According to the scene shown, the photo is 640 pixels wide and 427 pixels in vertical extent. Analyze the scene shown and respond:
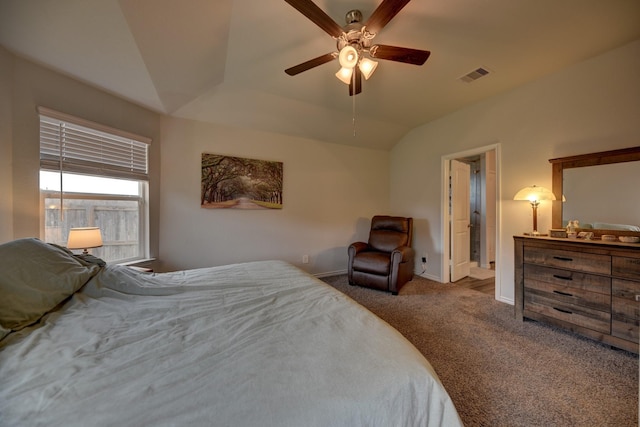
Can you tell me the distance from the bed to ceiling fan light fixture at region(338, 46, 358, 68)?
1.62m

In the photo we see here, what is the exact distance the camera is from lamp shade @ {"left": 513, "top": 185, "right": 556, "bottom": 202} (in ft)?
7.85

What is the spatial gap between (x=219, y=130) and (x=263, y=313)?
110 inches

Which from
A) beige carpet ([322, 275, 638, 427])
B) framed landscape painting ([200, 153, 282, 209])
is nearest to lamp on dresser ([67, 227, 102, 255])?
framed landscape painting ([200, 153, 282, 209])

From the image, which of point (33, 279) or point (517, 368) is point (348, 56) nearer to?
point (33, 279)

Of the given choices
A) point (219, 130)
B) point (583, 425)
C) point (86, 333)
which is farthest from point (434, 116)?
point (86, 333)

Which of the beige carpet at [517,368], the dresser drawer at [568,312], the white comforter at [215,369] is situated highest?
the white comforter at [215,369]

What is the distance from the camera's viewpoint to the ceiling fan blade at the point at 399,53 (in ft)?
5.41

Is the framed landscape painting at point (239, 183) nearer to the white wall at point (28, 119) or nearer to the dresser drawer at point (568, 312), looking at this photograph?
the white wall at point (28, 119)

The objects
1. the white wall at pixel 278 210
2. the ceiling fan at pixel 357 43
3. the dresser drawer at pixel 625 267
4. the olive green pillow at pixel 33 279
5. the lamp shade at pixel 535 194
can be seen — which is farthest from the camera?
the white wall at pixel 278 210

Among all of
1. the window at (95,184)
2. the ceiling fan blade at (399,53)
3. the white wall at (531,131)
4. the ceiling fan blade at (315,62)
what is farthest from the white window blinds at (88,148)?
the white wall at (531,131)

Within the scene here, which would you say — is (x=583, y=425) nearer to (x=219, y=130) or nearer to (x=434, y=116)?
(x=434, y=116)

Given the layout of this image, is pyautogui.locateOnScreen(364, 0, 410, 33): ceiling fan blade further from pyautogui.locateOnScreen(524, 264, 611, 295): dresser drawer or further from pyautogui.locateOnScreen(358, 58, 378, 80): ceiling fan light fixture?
pyautogui.locateOnScreen(524, 264, 611, 295): dresser drawer

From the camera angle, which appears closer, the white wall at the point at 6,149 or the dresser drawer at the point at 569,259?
the white wall at the point at 6,149

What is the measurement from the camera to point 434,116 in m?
3.58
